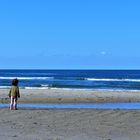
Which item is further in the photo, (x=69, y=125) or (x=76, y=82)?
(x=76, y=82)

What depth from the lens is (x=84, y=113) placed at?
1922 cm

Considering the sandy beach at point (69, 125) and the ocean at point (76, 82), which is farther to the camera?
the ocean at point (76, 82)

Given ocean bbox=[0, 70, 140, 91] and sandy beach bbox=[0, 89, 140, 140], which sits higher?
ocean bbox=[0, 70, 140, 91]

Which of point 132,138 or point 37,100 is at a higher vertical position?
point 37,100

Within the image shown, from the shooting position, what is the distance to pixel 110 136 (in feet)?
42.9

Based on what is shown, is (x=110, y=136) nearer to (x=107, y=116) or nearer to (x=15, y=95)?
(x=107, y=116)

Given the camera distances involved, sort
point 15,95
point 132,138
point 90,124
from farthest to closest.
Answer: point 15,95
point 90,124
point 132,138

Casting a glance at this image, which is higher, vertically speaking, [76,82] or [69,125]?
[76,82]

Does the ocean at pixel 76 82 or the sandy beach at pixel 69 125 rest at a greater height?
the ocean at pixel 76 82

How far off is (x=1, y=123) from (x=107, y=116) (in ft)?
13.4

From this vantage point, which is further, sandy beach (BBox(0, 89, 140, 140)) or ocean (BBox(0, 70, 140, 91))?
ocean (BBox(0, 70, 140, 91))

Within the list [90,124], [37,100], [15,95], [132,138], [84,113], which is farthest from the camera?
[37,100]

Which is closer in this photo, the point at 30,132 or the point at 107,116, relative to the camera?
the point at 30,132

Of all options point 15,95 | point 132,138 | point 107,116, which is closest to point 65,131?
point 132,138
